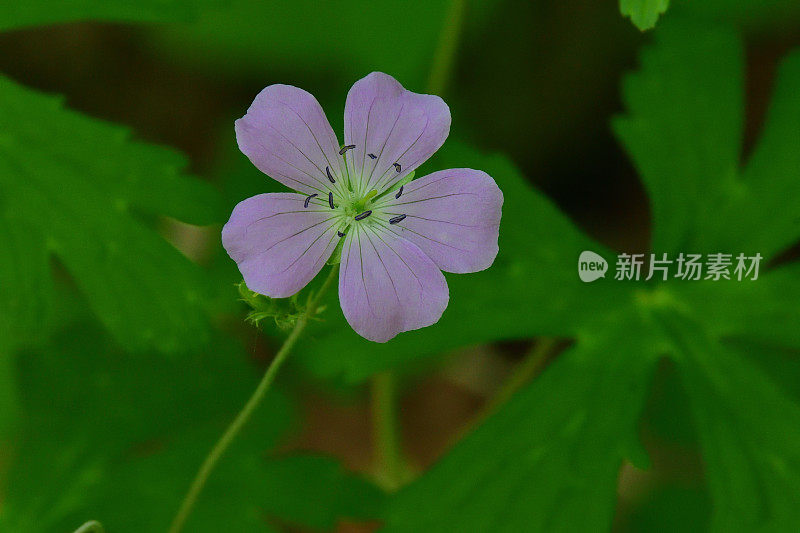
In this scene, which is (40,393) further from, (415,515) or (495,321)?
(495,321)

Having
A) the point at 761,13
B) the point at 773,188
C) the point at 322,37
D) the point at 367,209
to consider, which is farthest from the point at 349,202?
the point at 761,13

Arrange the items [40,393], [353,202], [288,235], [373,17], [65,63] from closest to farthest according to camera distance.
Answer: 1. [288,235]
2. [353,202]
3. [40,393]
4. [373,17]
5. [65,63]

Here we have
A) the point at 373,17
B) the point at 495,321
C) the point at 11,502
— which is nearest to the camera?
the point at 495,321

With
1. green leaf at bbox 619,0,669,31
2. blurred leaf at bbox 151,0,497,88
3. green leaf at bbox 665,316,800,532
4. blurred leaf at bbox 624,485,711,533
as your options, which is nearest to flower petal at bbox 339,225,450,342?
green leaf at bbox 619,0,669,31

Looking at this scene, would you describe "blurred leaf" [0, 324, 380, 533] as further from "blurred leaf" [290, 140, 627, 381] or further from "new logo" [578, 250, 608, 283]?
"new logo" [578, 250, 608, 283]

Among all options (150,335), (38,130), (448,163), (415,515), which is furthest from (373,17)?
(415,515)

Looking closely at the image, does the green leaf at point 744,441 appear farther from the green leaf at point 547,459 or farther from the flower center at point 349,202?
the flower center at point 349,202
